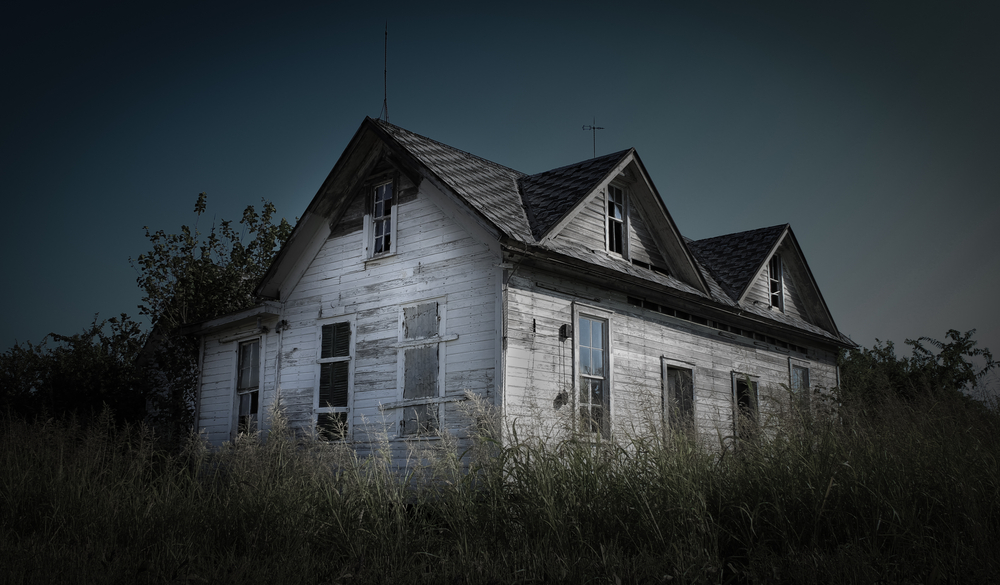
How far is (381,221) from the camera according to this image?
1177cm

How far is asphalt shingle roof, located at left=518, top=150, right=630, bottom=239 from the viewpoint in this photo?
1079cm

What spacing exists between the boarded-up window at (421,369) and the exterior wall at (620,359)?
1301 millimetres

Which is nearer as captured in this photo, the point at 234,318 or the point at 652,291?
the point at 652,291

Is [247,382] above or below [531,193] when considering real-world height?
below

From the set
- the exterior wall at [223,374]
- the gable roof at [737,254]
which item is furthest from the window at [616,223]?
the exterior wall at [223,374]

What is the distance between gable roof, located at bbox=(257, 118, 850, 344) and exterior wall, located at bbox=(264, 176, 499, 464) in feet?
1.36

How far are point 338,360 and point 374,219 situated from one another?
2.43 meters

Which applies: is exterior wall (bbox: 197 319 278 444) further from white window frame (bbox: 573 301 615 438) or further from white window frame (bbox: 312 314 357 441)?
white window frame (bbox: 573 301 615 438)

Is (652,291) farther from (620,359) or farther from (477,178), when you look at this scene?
(477,178)

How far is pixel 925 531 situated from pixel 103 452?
9.59m

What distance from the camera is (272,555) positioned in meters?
5.40

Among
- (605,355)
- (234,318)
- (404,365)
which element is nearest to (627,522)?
(605,355)

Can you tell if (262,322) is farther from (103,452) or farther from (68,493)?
(68,493)

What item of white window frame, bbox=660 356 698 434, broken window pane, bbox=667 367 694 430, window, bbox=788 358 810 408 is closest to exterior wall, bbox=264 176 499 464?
white window frame, bbox=660 356 698 434
